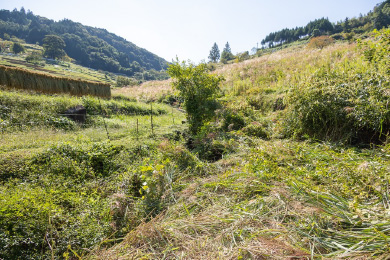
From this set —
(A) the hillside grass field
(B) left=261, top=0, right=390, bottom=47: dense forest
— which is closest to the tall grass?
(A) the hillside grass field

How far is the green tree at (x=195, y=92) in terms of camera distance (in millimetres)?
5590

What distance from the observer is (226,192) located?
229 cm

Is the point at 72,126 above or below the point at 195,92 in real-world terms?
below

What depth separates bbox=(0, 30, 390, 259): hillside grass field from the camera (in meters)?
1.50

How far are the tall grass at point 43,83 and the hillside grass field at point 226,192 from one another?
12.7ft

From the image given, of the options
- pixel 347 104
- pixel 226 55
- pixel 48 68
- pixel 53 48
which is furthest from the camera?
pixel 53 48

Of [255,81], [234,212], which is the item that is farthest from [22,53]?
[234,212]

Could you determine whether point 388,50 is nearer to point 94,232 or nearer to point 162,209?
point 162,209

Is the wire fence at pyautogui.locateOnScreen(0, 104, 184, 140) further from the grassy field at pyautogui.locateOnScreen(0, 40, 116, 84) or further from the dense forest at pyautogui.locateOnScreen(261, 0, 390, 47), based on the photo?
the dense forest at pyautogui.locateOnScreen(261, 0, 390, 47)

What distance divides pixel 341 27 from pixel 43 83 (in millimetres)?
76066

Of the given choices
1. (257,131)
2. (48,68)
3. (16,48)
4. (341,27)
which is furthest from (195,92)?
(16,48)

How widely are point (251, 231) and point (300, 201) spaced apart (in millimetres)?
642

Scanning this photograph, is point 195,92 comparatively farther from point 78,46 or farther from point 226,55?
point 78,46

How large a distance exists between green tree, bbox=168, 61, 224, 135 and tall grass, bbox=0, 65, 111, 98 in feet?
22.1
